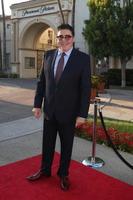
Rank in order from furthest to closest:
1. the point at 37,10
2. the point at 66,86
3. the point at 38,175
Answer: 1. the point at 37,10
2. the point at 38,175
3. the point at 66,86

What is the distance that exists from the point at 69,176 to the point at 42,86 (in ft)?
4.61

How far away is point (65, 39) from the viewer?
4.54 metres

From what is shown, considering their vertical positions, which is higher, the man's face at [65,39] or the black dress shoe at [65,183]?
the man's face at [65,39]

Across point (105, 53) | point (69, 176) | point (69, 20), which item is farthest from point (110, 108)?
point (69, 20)

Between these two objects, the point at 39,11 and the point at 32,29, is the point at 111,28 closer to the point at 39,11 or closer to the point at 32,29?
the point at 39,11

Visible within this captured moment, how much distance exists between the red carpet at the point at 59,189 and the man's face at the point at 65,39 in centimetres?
185

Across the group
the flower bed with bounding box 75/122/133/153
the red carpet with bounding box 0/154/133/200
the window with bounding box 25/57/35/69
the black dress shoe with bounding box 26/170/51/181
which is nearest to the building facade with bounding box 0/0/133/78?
the window with bounding box 25/57/35/69

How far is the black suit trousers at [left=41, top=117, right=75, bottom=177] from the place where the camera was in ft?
15.5

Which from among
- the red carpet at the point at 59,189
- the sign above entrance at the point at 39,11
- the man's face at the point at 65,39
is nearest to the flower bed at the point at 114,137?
the red carpet at the point at 59,189

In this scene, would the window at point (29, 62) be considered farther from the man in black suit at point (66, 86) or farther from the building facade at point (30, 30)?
the man in black suit at point (66, 86)

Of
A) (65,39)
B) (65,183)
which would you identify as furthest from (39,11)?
(65,183)

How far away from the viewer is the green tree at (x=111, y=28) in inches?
832

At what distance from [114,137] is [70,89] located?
289cm

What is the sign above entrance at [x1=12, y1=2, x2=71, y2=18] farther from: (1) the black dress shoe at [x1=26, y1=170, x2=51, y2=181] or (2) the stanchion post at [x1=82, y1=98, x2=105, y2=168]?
(1) the black dress shoe at [x1=26, y1=170, x2=51, y2=181]
